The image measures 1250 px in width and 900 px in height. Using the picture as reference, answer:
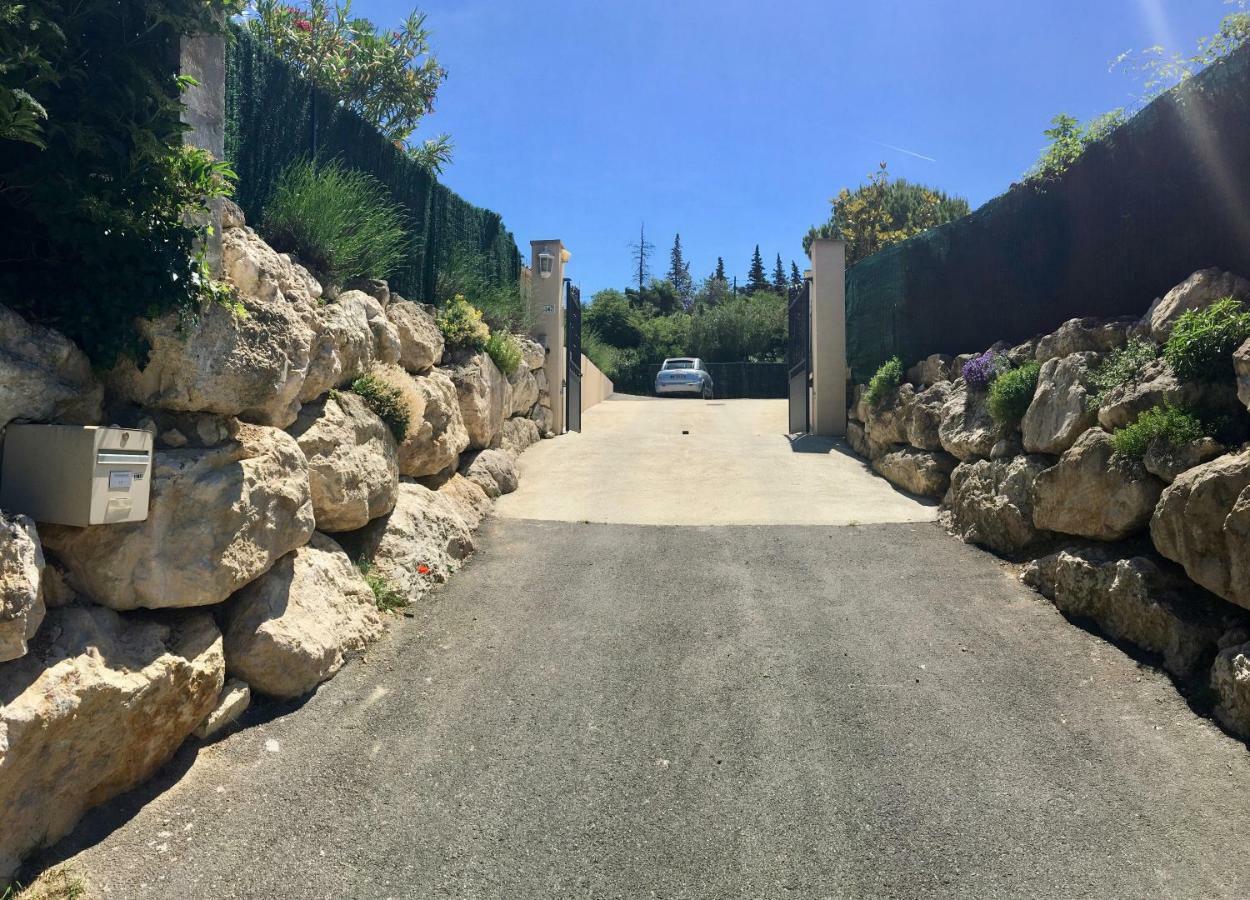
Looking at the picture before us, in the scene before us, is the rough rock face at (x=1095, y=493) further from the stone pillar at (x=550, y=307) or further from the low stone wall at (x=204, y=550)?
the stone pillar at (x=550, y=307)

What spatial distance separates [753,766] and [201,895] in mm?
2327

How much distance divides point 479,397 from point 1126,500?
19.0 feet

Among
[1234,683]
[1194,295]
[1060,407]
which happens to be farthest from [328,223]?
[1234,683]

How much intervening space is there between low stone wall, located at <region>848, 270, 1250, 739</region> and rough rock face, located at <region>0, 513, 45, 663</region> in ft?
17.3

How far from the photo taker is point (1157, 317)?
541cm

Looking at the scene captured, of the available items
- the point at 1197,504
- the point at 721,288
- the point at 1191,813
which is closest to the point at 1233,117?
the point at 1197,504

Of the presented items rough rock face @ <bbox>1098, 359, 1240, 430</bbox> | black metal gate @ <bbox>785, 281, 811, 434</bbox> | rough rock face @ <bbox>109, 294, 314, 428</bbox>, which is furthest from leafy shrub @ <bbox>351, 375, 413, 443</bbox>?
black metal gate @ <bbox>785, 281, 811, 434</bbox>

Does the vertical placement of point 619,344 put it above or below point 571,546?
above

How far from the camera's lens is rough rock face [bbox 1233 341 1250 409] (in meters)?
4.15

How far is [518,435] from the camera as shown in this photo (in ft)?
33.9

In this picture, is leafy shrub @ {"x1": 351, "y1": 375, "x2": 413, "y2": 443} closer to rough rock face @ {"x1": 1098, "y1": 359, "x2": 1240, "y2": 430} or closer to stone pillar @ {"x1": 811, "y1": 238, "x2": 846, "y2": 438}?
rough rock face @ {"x1": 1098, "y1": 359, "x2": 1240, "y2": 430}

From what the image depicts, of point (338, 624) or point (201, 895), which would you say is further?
point (338, 624)

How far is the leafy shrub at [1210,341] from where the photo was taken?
455 cm

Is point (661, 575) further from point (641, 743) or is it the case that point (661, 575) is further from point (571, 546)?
point (641, 743)
